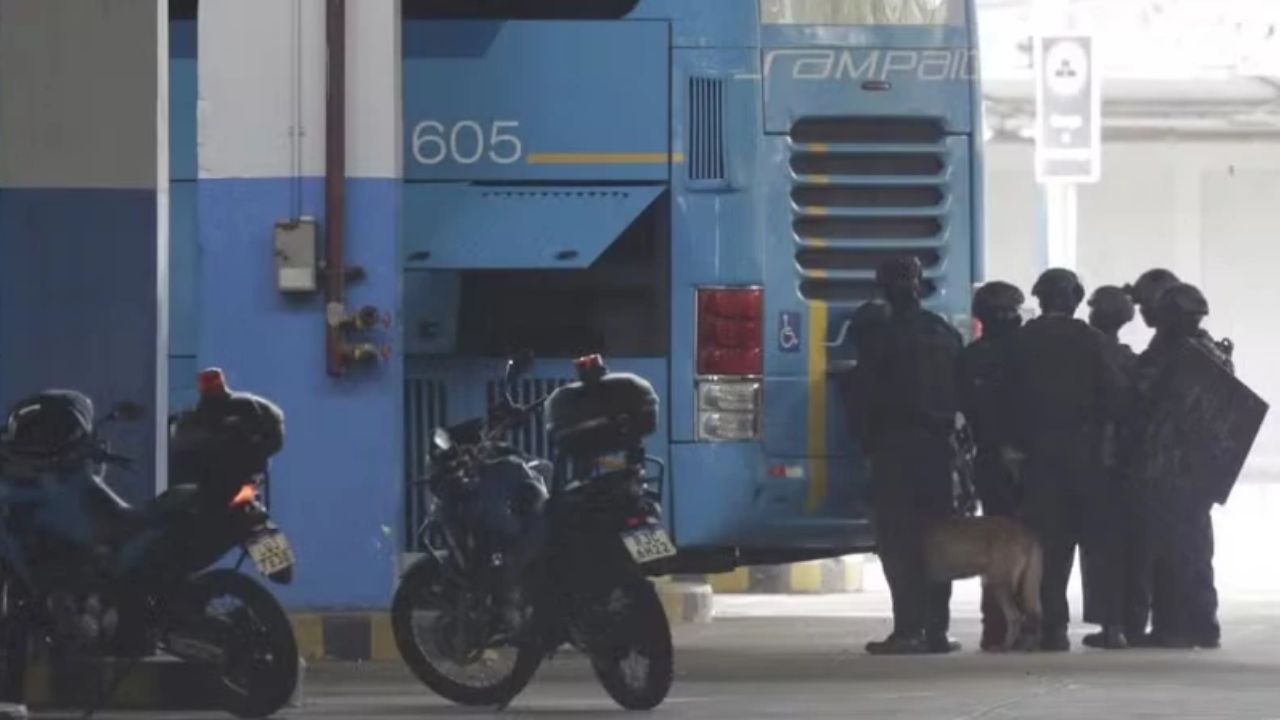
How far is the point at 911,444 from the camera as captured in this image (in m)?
15.4

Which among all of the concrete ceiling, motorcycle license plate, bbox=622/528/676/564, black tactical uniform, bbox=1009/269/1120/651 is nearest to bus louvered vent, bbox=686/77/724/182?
black tactical uniform, bbox=1009/269/1120/651

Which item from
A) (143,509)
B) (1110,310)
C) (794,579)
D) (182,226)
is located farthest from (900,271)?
(794,579)

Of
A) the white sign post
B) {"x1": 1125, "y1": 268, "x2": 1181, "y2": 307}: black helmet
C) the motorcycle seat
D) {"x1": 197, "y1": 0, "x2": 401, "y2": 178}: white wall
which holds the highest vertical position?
the white sign post

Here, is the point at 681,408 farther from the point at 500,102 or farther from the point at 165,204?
the point at 165,204

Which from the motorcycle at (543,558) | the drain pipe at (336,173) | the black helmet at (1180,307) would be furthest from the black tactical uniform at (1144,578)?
the motorcycle at (543,558)

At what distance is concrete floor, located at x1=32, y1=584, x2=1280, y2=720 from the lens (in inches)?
487

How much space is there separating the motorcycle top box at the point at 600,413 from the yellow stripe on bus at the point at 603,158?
8.70ft

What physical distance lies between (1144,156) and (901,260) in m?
27.7

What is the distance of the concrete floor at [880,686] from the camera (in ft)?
40.5

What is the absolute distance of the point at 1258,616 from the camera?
20141mm

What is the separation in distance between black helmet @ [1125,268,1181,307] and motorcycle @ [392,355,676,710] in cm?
473

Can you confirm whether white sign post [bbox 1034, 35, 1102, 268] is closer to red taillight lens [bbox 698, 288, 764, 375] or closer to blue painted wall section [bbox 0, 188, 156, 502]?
red taillight lens [bbox 698, 288, 764, 375]

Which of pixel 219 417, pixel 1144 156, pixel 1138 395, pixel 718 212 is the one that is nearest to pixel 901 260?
pixel 718 212

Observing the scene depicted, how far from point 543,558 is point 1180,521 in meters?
4.95
